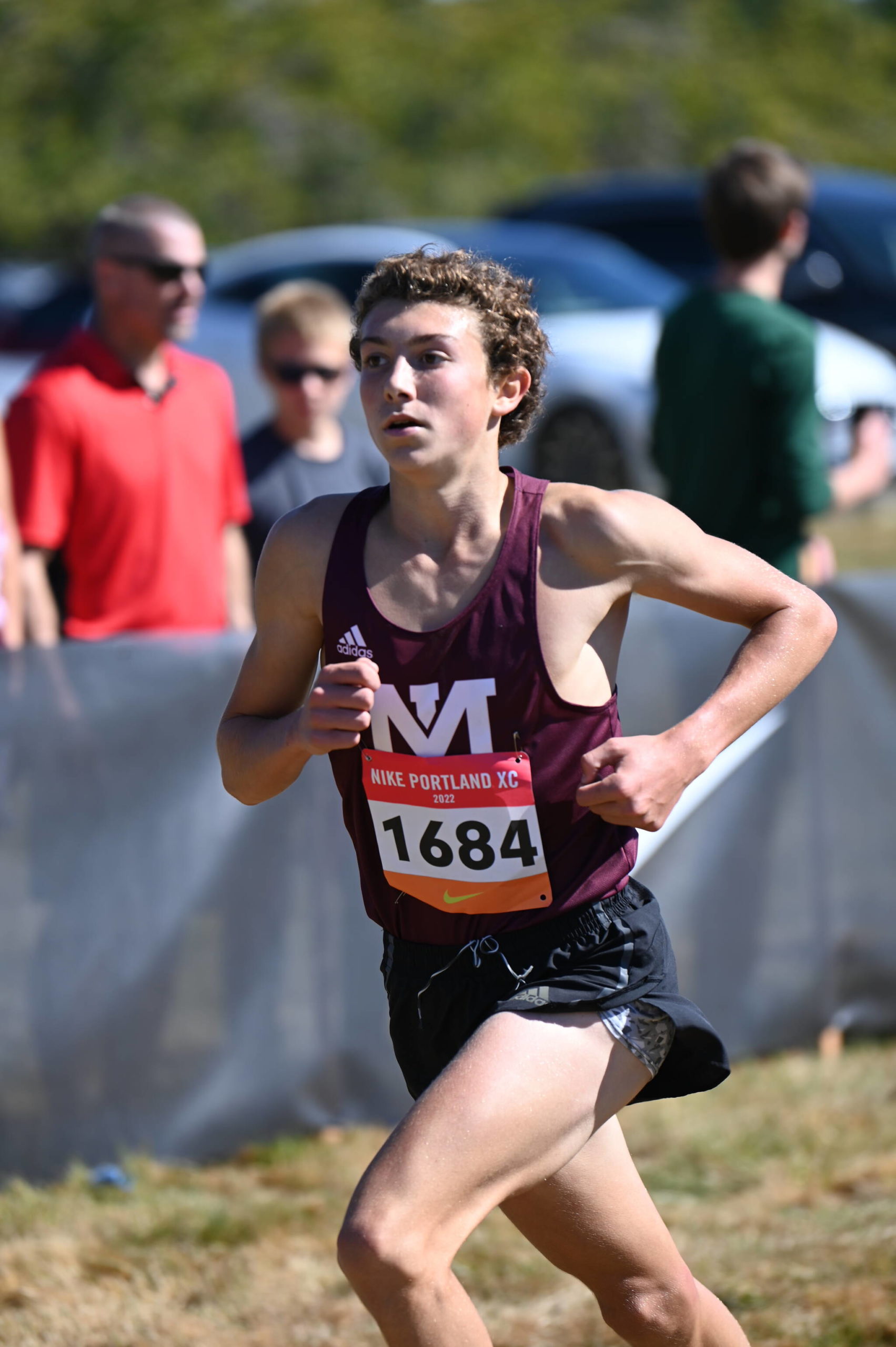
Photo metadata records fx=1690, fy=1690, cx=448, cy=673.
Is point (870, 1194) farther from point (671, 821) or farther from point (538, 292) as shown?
point (538, 292)

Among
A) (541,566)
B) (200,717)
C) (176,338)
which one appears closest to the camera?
(541,566)

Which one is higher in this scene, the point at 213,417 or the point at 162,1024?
the point at 213,417

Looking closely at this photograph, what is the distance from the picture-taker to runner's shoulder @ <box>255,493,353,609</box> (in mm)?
2637

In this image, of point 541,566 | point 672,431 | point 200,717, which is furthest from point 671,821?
point 541,566

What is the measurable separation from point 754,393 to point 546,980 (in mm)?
2542

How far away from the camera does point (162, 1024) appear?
4516mm

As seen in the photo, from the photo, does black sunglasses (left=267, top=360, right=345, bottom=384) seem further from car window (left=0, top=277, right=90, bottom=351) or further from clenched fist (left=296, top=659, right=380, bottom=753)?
car window (left=0, top=277, right=90, bottom=351)

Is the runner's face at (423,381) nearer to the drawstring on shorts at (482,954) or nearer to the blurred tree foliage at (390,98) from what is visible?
the drawstring on shorts at (482,954)

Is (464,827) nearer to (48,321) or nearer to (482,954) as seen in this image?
(482,954)

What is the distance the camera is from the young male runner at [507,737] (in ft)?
8.19

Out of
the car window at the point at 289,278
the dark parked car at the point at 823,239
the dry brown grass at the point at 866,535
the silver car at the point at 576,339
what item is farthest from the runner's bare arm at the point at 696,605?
the dark parked car at the point at 823,239

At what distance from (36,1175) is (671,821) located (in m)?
2.07

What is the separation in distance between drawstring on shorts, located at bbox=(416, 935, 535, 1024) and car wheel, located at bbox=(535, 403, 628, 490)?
802 cm

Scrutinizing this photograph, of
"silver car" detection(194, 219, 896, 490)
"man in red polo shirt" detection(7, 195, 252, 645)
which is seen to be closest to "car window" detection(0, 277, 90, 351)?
"silver car" detection(194, 219, 896, 490)
